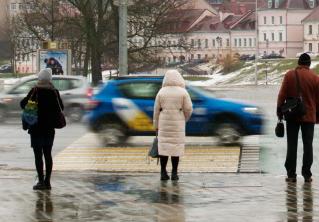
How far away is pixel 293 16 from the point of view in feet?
500

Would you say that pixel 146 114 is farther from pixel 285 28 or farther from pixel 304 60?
pixel 285 28

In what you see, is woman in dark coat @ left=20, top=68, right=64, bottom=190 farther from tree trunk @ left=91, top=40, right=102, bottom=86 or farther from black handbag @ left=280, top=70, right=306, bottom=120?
tree trunk @ left=91, top=40, right=102, bottom=86

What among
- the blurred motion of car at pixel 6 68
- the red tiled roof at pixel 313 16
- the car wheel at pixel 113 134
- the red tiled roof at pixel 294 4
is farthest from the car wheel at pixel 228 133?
the red tiled roof at pixel 294 4

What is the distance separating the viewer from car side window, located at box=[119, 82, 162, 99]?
18609 mm

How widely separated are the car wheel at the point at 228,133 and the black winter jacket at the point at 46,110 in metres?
7.27

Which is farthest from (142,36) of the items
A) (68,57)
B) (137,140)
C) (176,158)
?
(176,158)

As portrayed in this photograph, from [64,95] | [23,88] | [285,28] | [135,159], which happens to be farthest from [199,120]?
[285,28]

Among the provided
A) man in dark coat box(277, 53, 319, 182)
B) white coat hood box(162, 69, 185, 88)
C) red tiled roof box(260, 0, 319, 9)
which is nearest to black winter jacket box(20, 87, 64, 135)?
white coat hood box(162, 69, 185, 88)

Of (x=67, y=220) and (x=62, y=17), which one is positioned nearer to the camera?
(x=67, y=220)

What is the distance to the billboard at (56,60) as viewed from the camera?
36781mm

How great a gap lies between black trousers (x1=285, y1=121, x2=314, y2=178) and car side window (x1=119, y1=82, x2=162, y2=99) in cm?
694

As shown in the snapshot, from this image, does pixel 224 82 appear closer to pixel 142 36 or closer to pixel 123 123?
pixel 142 36

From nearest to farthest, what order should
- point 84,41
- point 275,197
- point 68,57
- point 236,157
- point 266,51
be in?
point 275,197 < point 236,157 < point 68,57 < point 84,41 < point 266,51

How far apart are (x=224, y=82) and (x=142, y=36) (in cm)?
4615
